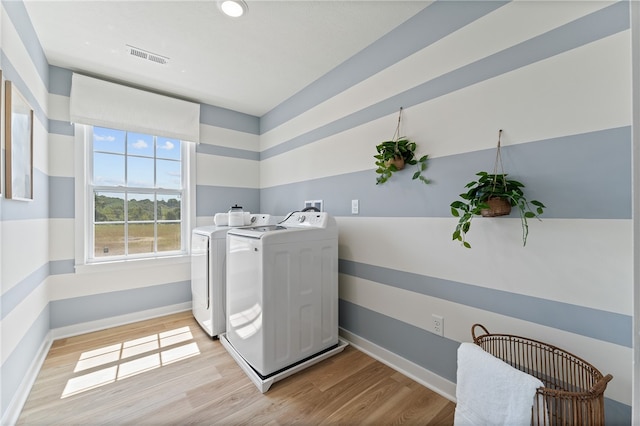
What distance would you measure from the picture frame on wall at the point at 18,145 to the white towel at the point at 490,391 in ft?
8.11

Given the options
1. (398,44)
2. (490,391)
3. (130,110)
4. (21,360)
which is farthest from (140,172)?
(490,391)

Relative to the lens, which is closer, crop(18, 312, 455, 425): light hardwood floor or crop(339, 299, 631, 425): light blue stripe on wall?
crop(18, 312, 455, 425): light hardwood floor

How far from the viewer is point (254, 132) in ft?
11.5

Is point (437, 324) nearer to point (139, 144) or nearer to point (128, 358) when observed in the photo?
point (128, 358)

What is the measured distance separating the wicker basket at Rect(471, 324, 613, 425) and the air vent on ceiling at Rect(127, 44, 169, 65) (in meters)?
3.08

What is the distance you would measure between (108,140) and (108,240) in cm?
101

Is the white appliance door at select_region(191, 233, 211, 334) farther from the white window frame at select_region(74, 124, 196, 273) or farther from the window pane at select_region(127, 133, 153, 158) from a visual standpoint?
the window pane at select_region(127, 133, 153, 158)

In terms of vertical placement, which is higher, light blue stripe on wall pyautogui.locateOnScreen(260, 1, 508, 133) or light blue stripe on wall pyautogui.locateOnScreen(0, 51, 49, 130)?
light blue stripe on wall pyautogui.locateOnScreen(260, 1, 508, 133)

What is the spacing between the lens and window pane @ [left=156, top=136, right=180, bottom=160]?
2.87 meters

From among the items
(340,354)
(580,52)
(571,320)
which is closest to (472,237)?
(571,320)

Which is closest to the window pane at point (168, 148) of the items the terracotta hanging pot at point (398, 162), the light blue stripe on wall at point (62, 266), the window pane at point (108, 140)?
the window pane at point (108, 140)

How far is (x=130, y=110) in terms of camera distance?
8.50ft

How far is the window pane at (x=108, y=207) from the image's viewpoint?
2529 millimetres

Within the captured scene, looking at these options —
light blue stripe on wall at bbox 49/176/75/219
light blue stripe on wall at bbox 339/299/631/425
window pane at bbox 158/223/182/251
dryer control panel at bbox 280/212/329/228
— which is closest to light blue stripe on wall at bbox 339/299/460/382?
light blue stripe on wall at bbox 339/299/631/425
